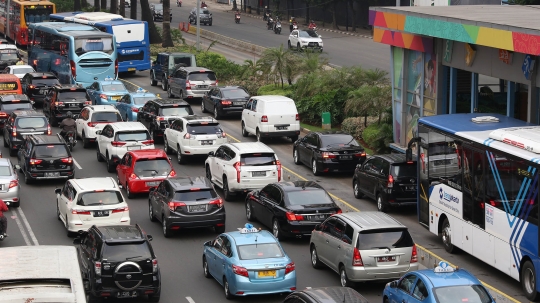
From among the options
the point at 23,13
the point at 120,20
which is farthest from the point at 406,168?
the point at 23,13

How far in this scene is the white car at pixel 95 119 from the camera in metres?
37.4

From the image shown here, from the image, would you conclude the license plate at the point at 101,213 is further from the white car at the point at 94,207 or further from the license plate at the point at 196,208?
the license plate at the point at 196,208

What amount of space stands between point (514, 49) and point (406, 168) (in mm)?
4615

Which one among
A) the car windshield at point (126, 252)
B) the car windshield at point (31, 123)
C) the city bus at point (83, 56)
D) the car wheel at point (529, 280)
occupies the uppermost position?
the city bus at point (83, 56)

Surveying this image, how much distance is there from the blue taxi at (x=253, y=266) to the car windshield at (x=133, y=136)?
13.2 metres

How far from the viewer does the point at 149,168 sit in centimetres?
3000

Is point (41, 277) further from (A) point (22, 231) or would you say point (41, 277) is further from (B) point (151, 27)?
(B) point (151, 27)

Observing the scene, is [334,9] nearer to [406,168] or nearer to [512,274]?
[406,168]

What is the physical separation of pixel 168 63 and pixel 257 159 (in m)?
22.2

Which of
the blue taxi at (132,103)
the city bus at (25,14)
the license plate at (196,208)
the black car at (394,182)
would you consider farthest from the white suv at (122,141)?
the city bus at (25,14)

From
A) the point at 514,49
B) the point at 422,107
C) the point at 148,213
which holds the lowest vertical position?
the point at 148,213

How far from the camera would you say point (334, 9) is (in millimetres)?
90125

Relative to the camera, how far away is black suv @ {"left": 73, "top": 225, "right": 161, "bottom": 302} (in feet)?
65.1

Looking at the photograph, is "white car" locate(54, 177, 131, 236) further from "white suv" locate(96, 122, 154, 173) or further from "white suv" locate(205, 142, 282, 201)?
"white suv" locate(96, 122, 154, 173)
